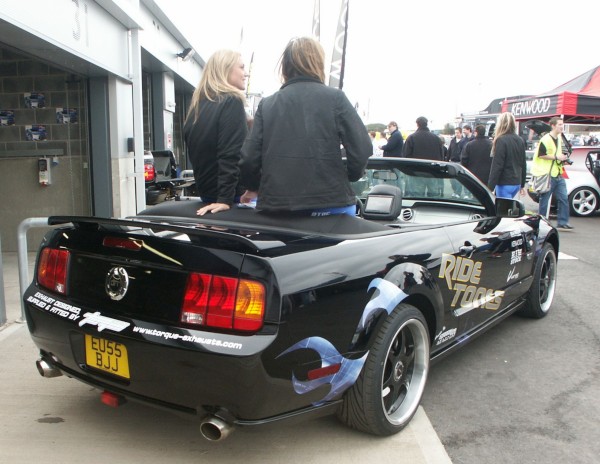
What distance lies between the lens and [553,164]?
9688 millimetres

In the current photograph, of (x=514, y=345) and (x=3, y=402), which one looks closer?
(x=3, y=402)

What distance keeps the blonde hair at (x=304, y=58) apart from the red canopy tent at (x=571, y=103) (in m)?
14.4

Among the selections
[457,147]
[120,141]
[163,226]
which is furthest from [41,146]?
[457,147]

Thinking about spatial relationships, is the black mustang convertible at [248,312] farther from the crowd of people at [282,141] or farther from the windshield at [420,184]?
the windshield at [420,184]

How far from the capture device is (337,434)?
2758mm

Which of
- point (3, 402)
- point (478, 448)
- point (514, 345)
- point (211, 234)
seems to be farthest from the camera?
point (514, 345)

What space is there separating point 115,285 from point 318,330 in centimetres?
89

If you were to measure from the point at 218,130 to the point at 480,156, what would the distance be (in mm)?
7602

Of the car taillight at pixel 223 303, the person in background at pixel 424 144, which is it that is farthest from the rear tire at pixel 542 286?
the person in background at pixel 424 144

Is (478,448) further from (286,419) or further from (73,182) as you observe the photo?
(73,182)

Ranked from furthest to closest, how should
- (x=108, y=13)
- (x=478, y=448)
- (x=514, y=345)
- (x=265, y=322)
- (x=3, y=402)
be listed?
(x=108, y=13) → (x=514, y=345) → (x=3, y=402) → (x=478, y=448) → (x=265, y=322)

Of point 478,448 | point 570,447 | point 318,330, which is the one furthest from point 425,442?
point 318,330

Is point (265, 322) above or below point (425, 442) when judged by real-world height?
above

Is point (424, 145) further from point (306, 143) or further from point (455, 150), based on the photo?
point (306, 143)
